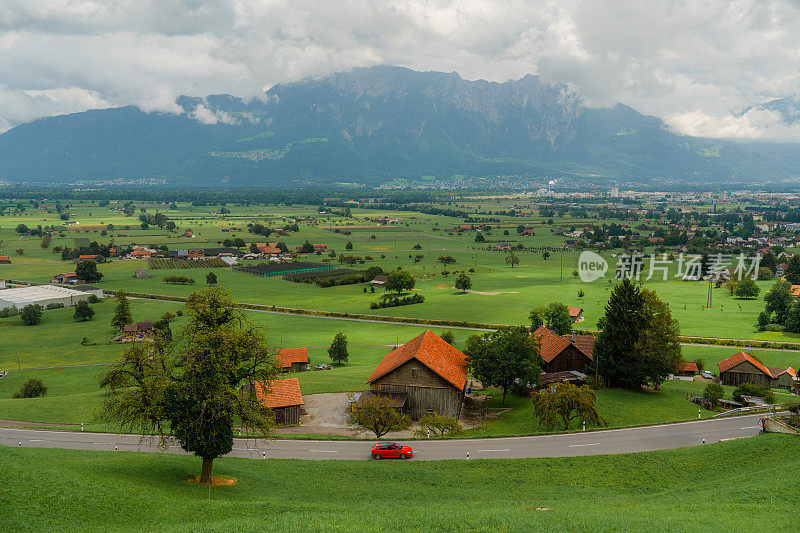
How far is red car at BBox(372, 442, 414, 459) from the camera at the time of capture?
31.9 meters

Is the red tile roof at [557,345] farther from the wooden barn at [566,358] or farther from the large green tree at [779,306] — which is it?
the large green tree at [779,306]

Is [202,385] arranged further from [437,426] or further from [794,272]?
[794,272]

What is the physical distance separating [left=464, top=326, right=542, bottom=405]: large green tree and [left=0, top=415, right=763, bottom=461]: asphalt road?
30.5ft

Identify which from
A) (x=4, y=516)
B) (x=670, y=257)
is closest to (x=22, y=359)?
(x=4, y=516)

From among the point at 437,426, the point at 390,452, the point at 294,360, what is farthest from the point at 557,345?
the point at 390,452

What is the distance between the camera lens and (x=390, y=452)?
31.9 meters

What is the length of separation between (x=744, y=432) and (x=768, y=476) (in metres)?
11.5

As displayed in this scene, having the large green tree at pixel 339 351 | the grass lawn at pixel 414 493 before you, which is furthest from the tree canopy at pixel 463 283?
the grass lawn at pixel 414 493

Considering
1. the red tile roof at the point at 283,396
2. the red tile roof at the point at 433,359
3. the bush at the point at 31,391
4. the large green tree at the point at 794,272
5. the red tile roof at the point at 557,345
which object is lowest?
the bush at the point at 31,391

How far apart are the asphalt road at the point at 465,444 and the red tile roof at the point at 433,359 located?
299 inches

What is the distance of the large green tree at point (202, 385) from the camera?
24109mm

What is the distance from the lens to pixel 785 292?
81.6m

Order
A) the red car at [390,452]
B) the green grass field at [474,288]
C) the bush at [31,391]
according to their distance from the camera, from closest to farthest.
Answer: the red car at [390,452]
the bush at [31,391]
the green grass field at [474,288]

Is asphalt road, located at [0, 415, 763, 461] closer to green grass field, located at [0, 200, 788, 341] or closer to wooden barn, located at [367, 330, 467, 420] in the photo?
wooden barn, located at [367, 330, 467, 420]
